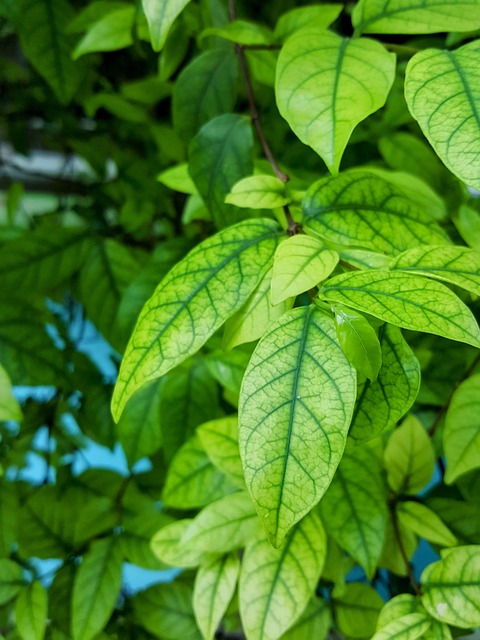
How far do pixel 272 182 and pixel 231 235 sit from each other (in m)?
0.07

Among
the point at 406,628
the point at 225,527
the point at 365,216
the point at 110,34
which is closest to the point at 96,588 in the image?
the point at 225,527

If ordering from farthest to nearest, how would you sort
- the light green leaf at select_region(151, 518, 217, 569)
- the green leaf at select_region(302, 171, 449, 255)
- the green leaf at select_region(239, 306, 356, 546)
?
1. the light green leaf at select_region(151, 518, 217, 569)
2. the green leaf at select_region(302, 171, 449, 255)
3. the green leaf at select_region(239, 306, 356, 546)

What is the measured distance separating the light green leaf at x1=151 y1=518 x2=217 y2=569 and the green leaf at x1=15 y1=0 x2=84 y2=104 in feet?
1.53

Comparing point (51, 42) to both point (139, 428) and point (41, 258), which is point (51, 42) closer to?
point (41, 258)

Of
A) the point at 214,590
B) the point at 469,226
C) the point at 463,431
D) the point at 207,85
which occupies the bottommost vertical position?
the point at 214,590

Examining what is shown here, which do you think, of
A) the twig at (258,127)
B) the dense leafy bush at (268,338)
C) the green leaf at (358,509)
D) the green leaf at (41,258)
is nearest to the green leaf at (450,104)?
the dense leafy bush at (268,338)

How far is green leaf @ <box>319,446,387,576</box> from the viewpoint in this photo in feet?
1.61

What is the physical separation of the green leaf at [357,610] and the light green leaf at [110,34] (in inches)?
21.4

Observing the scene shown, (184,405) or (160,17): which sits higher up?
(160,17)

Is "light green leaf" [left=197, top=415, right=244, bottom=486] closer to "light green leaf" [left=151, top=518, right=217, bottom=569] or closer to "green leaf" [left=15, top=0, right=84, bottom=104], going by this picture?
"light green leaf" [left=151, top=518, right=217, bottom=569]

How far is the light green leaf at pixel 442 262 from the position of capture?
376 mm

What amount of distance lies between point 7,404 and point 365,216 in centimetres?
28

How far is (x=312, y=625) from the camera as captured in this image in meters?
0.55

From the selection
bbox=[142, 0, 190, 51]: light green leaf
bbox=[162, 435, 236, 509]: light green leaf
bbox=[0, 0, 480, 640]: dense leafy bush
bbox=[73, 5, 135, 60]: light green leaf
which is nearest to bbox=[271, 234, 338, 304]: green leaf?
bbox=[0, 0, 480, 640]: dense leafy bush
